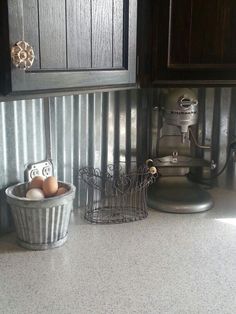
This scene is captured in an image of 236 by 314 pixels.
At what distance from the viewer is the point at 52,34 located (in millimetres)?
973

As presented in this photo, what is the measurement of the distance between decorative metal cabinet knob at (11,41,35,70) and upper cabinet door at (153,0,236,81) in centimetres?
50

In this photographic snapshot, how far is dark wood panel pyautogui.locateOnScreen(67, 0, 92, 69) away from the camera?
1.02m

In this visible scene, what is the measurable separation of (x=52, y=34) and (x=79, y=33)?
9cm

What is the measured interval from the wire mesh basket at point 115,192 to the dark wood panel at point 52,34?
0.57 metres

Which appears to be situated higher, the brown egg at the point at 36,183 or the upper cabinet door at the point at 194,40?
the upper cabinet door at the point at 194,40

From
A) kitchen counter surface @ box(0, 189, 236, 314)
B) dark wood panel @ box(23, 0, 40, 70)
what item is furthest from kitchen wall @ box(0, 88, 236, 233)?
dark wood panel @ box(23, 0, 40, 70)

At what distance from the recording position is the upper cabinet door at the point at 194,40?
4.23ft

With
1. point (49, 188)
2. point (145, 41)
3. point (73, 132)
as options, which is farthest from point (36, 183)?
point (145, 41)

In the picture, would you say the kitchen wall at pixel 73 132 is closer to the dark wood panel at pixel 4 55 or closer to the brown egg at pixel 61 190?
the brown egg at pixel 61 190

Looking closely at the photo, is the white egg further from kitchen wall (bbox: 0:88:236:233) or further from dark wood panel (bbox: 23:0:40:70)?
dark wood panel (bbox: 23:0:40:70)

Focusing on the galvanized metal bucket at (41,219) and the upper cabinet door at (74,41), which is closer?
the upper cabinet door at (74,41)

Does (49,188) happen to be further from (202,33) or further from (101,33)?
(202,33)

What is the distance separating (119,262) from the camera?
1.13m

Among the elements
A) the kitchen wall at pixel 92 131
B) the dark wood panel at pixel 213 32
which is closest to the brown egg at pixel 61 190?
the kitchen wall at pixel 92 131
